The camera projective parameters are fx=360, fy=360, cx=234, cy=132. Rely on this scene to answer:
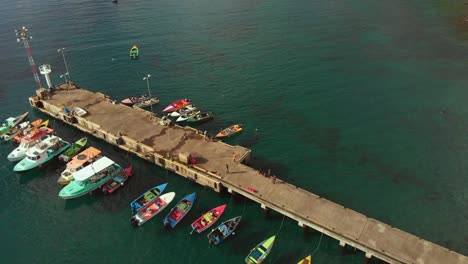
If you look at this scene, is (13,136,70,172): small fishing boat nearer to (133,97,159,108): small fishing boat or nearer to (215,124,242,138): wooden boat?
(133,97,159,108): small fishing boat

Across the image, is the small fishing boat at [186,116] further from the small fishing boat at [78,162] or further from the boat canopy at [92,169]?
the boat canopy at [92,169]

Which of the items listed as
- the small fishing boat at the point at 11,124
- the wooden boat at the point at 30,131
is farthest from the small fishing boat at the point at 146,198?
the small fishing boat at the point at 11,124

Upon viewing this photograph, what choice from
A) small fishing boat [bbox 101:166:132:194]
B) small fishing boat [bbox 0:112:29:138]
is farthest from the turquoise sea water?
small fishing boat [bbox 0:112:29:138]

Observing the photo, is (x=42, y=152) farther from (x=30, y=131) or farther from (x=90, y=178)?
(x=90, y=178)

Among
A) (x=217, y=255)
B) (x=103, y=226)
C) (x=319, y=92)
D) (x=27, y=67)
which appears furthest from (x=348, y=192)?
(x=27, y=67)

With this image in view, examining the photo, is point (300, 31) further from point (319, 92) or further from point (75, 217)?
point (75, 217)

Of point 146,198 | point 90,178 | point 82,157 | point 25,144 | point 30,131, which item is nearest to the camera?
A: point 146,198

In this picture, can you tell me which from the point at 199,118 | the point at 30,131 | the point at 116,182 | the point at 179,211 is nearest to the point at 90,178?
the point at 116,182
